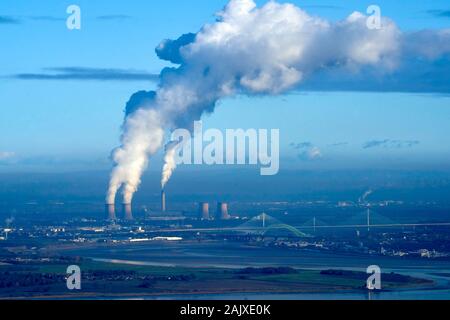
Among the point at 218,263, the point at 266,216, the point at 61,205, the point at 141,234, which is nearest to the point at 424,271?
the point at 218,263

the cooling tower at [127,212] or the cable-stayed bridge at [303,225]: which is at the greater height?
the cooling tower at [127,212]

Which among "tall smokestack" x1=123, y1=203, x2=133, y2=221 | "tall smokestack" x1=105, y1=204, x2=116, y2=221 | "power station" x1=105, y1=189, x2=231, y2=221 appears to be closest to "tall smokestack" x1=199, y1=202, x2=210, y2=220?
"power station" x1=105, y1=189, x2=231, y2=221

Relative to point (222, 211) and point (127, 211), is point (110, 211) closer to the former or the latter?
point (127, 211)

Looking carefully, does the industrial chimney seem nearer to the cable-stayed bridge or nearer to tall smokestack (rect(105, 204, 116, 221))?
the cable-stayed bridge

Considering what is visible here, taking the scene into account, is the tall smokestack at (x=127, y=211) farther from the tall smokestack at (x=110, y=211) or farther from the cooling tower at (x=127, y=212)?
the tall smokestack at (x=110, y=211)

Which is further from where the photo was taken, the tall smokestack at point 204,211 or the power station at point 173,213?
the tall smokestack at point 204,211

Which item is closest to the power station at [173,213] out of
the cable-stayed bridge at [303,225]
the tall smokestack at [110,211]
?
the tall smokestack at [110,211]
